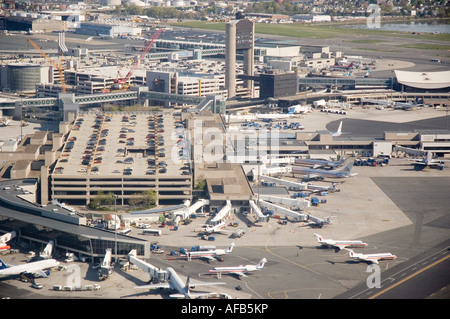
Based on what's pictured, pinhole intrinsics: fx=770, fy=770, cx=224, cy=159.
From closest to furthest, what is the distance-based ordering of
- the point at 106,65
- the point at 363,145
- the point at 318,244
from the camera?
1. the point at 318,244
2. the point at 363,145
3. the point at 106,65

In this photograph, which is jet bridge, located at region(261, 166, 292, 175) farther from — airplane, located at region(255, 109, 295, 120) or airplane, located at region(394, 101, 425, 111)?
airplane, located at region(394, 101, 425, 111)

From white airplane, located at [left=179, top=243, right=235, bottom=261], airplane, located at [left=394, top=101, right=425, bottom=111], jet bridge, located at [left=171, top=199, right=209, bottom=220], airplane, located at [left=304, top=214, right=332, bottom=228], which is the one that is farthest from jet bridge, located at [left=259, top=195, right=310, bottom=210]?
airplane, located at [left=394, top=101, right=425, bottom=111]

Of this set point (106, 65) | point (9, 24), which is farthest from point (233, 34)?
point (9, 24)

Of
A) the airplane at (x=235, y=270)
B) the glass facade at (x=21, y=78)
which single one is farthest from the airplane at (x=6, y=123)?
the airplane at (x=235, y=270)

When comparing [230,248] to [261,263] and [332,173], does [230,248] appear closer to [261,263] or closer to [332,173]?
[261,263]

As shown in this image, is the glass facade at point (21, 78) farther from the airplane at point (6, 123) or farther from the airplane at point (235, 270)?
the airplane at point (235, 270)
